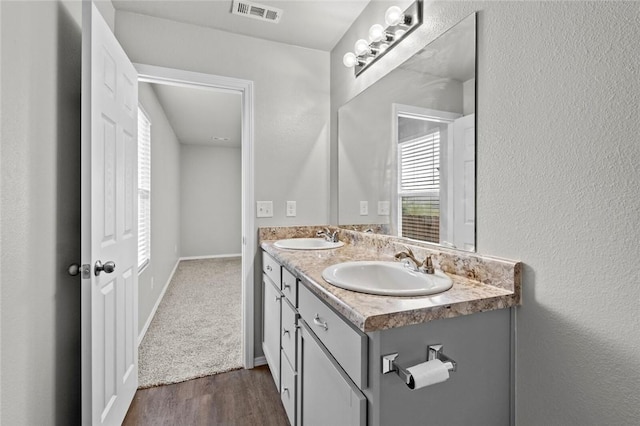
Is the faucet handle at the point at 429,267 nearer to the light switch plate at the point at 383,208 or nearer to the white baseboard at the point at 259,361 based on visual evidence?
the light switch plate at the point at 383,208

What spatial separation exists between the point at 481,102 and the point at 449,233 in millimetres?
520

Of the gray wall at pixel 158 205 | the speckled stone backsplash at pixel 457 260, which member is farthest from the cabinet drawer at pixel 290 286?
the gray wall at pixel 158 205

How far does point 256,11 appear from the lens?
6.39 feet

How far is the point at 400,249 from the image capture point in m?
1.57

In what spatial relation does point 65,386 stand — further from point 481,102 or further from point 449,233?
point 481,102

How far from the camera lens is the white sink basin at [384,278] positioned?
1.00 metres

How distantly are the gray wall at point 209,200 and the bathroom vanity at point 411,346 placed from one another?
5648 millimetres

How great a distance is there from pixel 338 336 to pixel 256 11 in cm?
201

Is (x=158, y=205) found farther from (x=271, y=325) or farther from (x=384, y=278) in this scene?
(x=384, y=278)

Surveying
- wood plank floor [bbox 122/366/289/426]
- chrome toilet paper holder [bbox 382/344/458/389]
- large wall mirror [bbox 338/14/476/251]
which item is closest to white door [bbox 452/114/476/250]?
large wall mirror [bbox 338/14/476/251]

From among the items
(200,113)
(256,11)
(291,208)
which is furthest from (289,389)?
(200,113)

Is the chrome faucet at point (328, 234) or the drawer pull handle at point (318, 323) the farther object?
the chrome faucet at point (328, 234)

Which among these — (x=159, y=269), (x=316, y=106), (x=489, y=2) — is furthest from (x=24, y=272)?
(x=159, y=269)

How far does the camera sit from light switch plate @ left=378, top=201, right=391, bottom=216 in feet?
5.76
